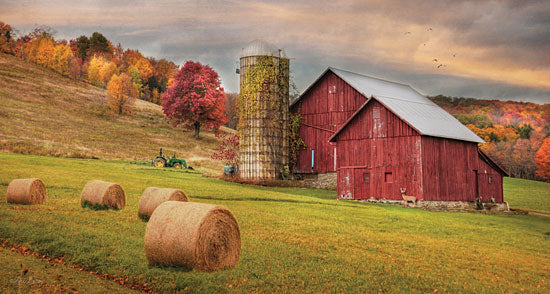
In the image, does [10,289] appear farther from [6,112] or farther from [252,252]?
[6,112]

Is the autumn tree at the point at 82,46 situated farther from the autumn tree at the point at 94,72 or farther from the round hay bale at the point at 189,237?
the round hay bale at the point at 189,237

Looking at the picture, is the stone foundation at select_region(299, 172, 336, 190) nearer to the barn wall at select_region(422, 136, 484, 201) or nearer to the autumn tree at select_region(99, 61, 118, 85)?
the barn wall at select_region(422, 136, 484, 201)

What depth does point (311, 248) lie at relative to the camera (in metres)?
13.8

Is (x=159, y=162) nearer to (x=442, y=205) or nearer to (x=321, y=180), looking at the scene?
(x=321, y=180)

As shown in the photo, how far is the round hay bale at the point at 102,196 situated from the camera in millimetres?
18156

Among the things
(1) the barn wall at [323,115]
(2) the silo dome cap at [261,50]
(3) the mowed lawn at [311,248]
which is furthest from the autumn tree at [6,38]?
(3) the mowed lawn at [311,248]

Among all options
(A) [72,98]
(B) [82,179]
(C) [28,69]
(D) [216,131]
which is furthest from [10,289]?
(C) [28,69]

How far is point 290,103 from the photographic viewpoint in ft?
139

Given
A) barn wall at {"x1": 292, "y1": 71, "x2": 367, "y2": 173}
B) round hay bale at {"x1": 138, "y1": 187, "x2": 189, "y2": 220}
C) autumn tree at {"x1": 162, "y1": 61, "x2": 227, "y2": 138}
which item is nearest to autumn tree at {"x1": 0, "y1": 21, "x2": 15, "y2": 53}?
autumn tree at {"x1": 162, "y1": 61, "x2": 227, "y2": 138}

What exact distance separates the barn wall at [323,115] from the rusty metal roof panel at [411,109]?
0.96m

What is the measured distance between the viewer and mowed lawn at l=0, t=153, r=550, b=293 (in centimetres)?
1045

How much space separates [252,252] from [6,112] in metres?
52.5

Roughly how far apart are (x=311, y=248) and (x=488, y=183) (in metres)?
28.7

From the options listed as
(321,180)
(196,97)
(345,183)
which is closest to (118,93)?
(196,97)
